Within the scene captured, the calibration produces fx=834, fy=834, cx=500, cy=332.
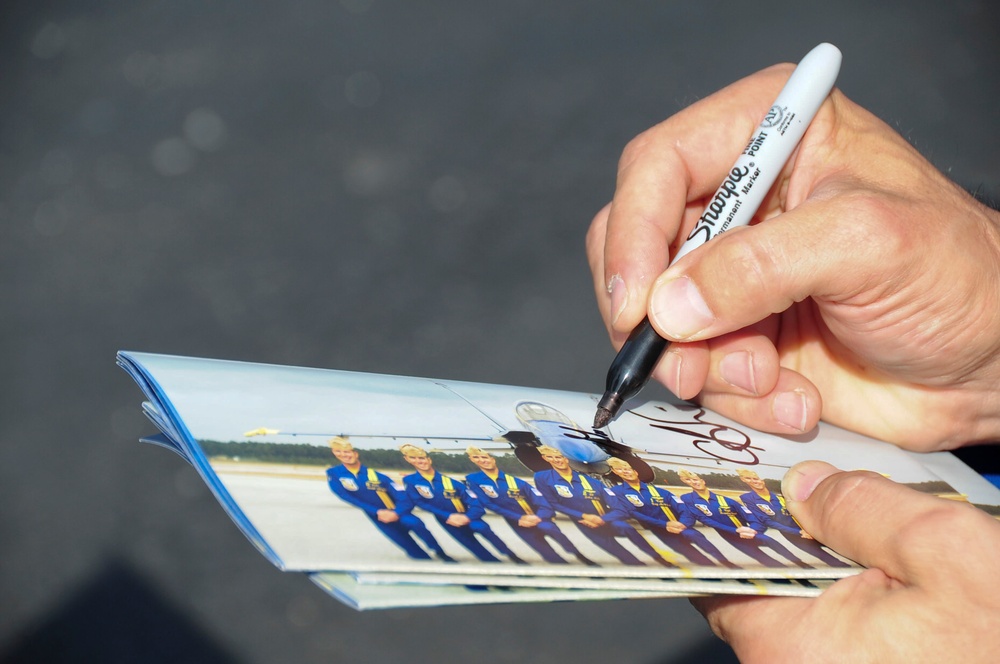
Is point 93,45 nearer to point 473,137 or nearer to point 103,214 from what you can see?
point 103,214

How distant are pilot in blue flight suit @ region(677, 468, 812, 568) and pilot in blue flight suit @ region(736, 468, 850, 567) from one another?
13 millimetres

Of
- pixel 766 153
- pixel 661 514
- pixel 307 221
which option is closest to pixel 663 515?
pixel 661 514

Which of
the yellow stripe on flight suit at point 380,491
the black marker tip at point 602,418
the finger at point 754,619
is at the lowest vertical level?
the finger at point 754,619

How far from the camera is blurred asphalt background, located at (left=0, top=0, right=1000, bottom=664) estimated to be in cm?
152

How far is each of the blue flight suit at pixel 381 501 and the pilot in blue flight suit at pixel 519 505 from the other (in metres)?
0.08

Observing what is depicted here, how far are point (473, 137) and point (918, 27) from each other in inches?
64.7

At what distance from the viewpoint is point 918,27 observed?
2.84 metres

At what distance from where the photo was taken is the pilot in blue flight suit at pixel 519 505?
689 millimetres

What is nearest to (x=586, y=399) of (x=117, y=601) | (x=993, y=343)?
(x=993, y=343)

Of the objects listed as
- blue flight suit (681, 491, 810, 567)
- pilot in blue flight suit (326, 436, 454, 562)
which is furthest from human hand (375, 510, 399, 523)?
blue flight suit (681, 491, 810, 567)

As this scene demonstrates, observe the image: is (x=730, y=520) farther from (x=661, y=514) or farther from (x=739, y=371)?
(x=739, y=371)

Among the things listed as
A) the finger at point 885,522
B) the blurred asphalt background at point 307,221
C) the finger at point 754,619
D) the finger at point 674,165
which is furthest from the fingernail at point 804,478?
the blurred asphalt background at point 307,221

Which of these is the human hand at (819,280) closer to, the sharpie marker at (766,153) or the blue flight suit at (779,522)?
the sharpie marker at (766,153)

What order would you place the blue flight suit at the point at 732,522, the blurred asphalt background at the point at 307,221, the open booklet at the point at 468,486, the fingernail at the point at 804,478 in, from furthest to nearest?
the blurred asphalt background at the point at 307,221, the fingernail at the point at 804,478, the blue flight suit at the point at 732,522, the open booklet at the point at 468,486
